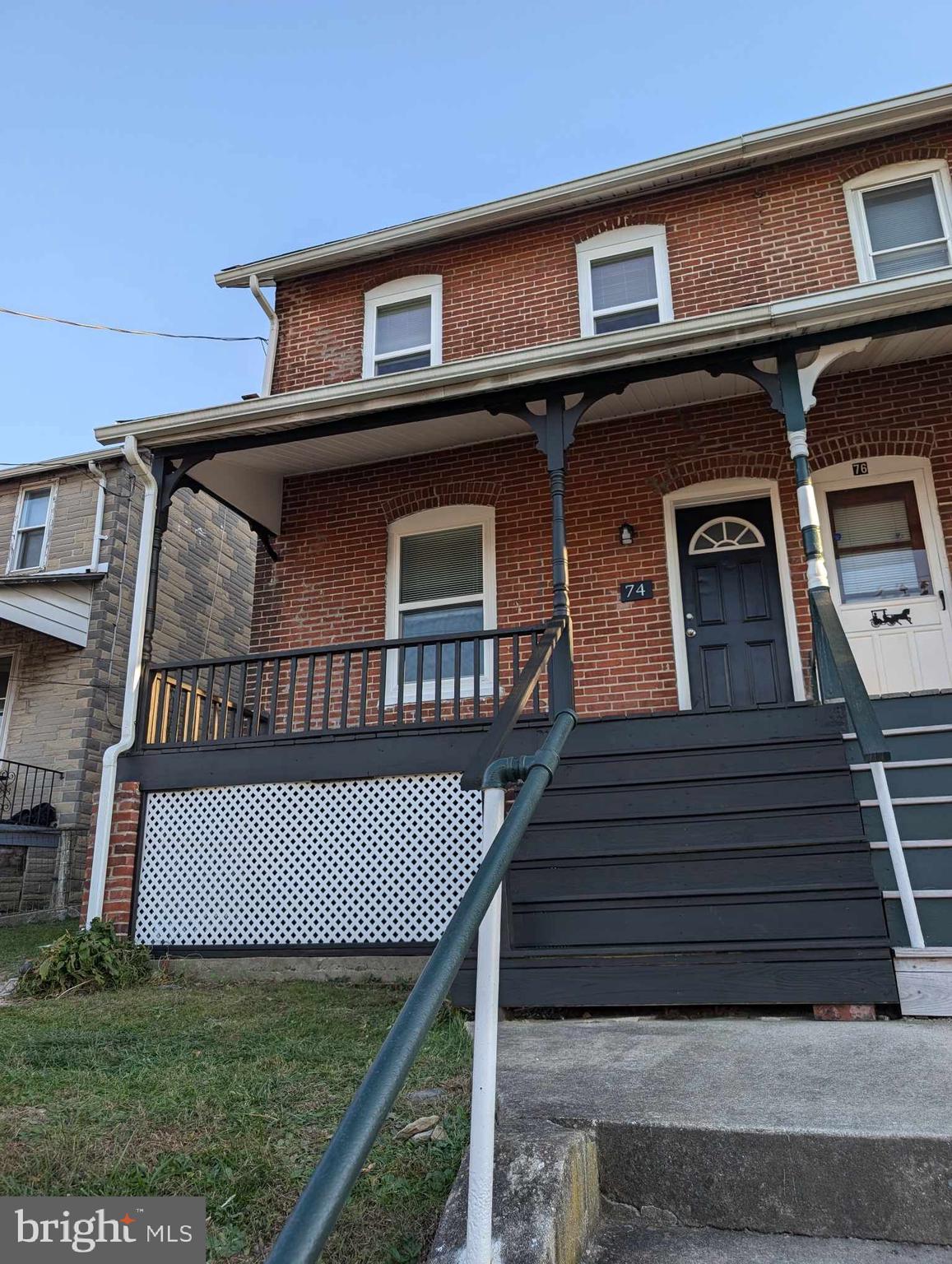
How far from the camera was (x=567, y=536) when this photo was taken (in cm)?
762

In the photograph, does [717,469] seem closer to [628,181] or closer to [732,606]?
[732,606]

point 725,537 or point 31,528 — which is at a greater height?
point 31,528

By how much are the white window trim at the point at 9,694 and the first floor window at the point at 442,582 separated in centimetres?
648

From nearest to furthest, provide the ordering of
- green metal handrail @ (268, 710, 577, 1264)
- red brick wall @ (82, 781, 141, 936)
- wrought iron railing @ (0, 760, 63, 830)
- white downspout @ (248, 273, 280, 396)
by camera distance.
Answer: green metal handrail @ (268, 710, 577, 1264) < red brick wall @ (82, 781, 141, 936) < white downspout @ (248, 273, 280, 396) < wrought iron railing @ (0, 760, 63, 830)

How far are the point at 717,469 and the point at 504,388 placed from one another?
2182 millimetres

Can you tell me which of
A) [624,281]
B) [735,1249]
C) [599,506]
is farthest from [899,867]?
[624,281]

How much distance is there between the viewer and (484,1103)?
169cm

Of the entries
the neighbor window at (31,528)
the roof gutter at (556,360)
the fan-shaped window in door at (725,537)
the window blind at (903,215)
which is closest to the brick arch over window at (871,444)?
the fan-shaped window in door at (725,537)

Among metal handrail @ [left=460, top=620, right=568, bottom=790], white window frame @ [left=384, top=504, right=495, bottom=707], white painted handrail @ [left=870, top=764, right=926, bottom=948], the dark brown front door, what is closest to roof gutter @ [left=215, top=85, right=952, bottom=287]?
white window frame @ [left=384, top=504, right=495, bottom=707]

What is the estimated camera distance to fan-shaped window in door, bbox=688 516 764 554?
7.36m

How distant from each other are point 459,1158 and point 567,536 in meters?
5.95

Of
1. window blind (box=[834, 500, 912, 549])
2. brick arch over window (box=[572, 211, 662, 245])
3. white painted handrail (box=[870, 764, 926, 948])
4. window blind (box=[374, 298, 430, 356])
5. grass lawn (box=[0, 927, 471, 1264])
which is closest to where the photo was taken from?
grass lawn (box=[0, 927, 471, 1264])

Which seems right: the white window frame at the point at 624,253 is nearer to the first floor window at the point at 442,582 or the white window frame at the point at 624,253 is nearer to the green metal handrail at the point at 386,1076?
the first floor window at the point at 442,582

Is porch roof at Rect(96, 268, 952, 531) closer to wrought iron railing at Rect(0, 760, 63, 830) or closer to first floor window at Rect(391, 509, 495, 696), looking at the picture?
first floor window at Rect(391, 509, 495, 696)
